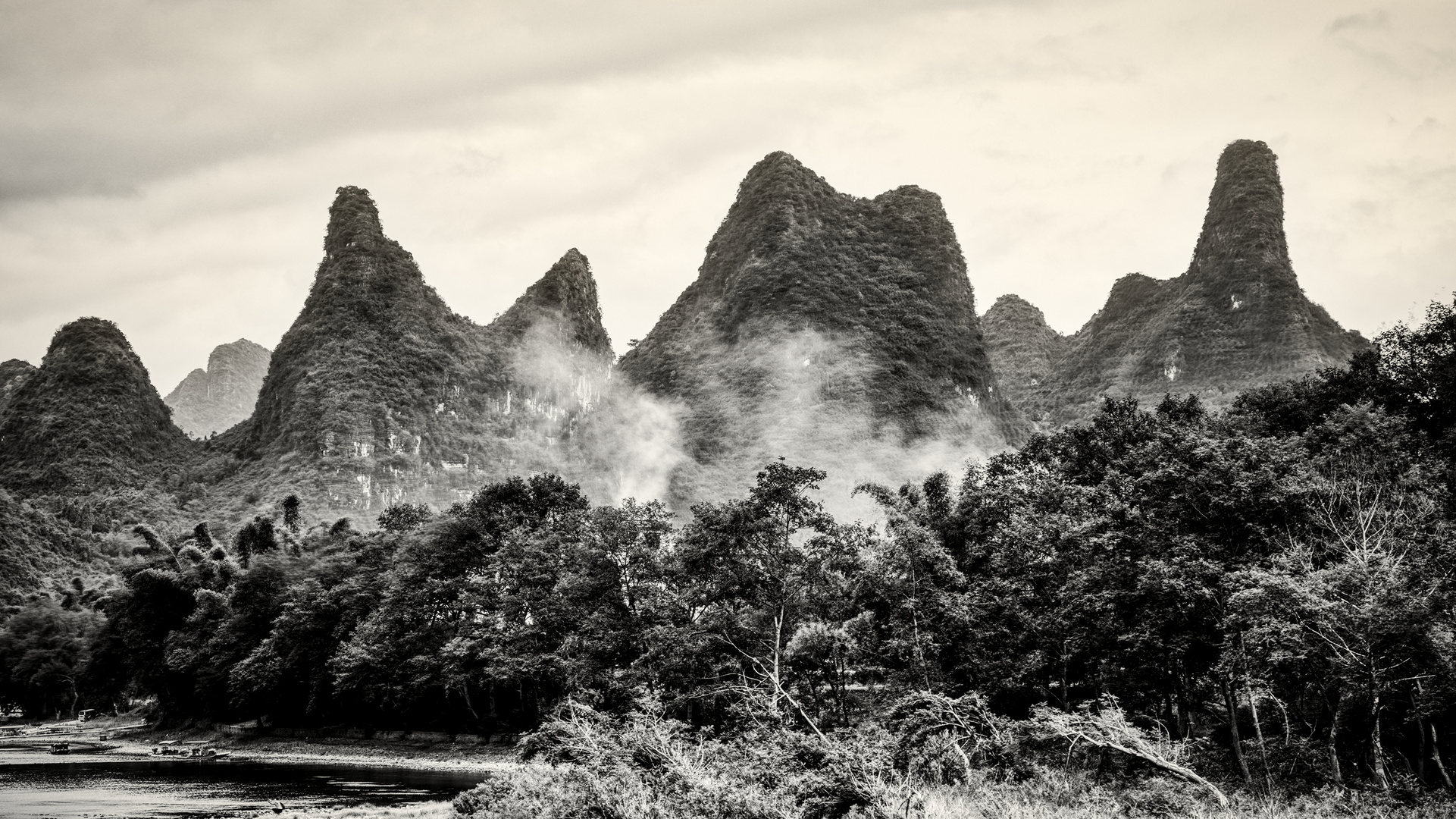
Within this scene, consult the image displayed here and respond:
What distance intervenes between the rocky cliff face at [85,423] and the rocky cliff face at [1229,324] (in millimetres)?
140762

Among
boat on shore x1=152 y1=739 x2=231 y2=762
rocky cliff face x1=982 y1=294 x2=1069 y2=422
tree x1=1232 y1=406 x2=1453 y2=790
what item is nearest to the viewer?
tree x1=1232 y1=406 x2=1453 y2=790

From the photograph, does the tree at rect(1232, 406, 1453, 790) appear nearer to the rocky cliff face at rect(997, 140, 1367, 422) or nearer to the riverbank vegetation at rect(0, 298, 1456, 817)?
the riverbank vegetation at rect(0, 298, 1456, 817)

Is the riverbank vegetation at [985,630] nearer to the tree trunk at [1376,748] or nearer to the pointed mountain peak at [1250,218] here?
the tree trunk at [1376,748]

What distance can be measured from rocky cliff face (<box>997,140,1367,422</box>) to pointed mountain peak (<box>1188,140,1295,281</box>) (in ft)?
0.44

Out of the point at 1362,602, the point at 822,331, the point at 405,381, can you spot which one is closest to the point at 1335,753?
the point at 1362,602

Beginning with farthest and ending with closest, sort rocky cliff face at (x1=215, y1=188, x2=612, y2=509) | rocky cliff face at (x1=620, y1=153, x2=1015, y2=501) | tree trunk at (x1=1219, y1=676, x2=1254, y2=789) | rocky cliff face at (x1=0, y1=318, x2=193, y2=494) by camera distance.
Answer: rocky cliff face at (x1=0, y1=318, x2=193, y2=494) < rocky cliff face at (x1=215, y1=188, x2=612, y2=509) < rocky cliff face at (x1=620, y1=153, x2=1015, y2=501) < tree trunk at (x1=1219, y1=676, x2=1254, y2=789)

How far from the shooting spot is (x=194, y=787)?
116ft

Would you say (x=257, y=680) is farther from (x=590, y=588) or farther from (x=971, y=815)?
(x=971, y=815)

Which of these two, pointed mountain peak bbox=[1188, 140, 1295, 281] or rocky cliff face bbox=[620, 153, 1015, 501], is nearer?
rocky cliff face bbox=[620, 153, 1015, 501]

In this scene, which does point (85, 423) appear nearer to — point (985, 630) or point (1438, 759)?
point (985, 630)

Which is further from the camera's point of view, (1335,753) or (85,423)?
(85,423)

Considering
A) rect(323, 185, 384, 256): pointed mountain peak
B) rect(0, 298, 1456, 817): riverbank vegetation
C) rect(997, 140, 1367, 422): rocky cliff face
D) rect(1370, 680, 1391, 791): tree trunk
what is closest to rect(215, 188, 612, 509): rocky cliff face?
rect(323, 185, 384, 256): pointed mountain peak

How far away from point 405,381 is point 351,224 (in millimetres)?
29444

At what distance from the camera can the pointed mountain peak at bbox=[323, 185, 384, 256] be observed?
6260 inches
